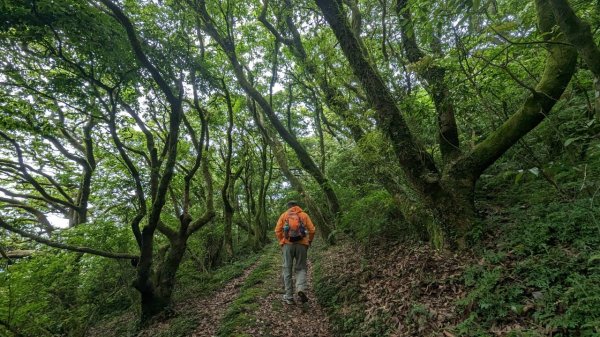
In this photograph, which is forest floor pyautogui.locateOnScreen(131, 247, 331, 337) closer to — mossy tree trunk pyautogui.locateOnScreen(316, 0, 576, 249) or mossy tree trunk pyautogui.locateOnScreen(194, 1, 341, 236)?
mossy tree trunk pyautogui.locateOnScreen(316, 0, 576, 249)

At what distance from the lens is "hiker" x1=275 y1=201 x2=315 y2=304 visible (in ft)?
21.8

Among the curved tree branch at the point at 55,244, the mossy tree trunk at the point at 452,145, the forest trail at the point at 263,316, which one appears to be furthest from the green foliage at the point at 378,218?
the curved tree branch at the point at 55,244

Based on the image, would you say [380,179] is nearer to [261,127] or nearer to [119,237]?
[119,237]

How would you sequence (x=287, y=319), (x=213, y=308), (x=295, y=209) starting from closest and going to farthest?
1. (x=287, y=319)
2. (x=295, y=209)
3. (x=213, y=308)

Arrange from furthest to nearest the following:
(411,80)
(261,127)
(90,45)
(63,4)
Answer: (261,127) → (411,80) → (90,45) → (63,4)

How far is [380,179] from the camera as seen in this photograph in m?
6.68

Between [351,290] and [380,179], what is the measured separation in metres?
2.49

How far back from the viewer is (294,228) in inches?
270

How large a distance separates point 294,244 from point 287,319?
162 centimetres

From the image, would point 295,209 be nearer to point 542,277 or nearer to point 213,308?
point 213,308

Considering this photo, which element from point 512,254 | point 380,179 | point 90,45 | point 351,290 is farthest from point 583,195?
point 90,45

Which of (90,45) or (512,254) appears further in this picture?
(90,45)

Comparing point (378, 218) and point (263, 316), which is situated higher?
point (378, 218)

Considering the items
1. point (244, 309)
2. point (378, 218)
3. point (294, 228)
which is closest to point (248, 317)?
point (244, 309)
